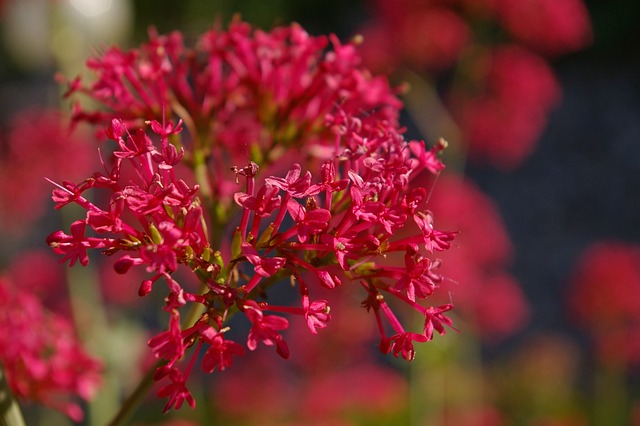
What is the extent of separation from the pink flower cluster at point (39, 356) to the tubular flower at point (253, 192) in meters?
0.25

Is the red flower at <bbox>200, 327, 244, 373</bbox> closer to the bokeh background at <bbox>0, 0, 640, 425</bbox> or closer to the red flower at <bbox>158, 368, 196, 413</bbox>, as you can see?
the red flower at <bbox>158, 368, 196, 413</bbox>

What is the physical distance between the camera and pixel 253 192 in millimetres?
718

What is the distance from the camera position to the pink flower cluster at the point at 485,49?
2.26 m

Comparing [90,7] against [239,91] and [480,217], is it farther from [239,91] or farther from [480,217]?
[480,217]

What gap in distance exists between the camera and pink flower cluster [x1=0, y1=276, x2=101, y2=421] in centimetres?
95

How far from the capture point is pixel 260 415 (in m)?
3.86

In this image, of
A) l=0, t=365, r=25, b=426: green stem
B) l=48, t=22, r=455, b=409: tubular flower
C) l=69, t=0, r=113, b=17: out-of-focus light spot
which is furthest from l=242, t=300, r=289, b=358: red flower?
l=69, t=0, r=113, b=17: out-of-focus light spot

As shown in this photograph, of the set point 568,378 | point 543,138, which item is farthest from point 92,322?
point 543,138

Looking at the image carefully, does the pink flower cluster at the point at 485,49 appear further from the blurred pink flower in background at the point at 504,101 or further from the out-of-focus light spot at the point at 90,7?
the out-of-focus light spot at the point at 90,7

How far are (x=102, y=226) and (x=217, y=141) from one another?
1.21 ft

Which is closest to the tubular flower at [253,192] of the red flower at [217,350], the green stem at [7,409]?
the red flower at [217,350]

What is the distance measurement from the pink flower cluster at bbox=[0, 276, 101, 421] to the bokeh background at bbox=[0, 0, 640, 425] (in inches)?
17.4

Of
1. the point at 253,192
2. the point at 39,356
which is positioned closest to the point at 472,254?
the point at 39,356

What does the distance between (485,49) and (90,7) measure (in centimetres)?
132
